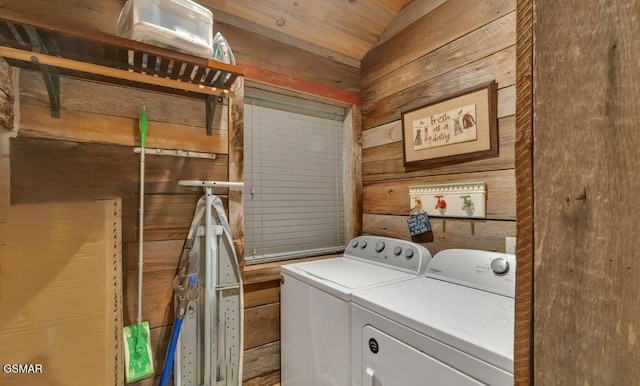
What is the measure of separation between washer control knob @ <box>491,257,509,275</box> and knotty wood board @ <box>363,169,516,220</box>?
222 millimetres

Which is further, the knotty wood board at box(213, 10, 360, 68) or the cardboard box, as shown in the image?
the knotty wood board at box(213, 10, 360, 68)

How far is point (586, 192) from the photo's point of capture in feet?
1.11

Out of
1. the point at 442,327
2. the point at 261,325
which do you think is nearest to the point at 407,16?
the point at 442,327

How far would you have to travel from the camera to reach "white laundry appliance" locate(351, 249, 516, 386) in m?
0.75

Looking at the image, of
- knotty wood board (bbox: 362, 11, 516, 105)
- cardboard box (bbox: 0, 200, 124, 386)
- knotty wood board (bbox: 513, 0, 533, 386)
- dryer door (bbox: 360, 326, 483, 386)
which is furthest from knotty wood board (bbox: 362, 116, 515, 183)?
cardboard box (bbox: 0, 200, 124, 386)

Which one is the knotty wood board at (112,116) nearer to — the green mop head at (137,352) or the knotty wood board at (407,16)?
the green mop head at (137,352)

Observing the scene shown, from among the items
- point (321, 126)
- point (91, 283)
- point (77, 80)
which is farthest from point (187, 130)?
point (321, 126)

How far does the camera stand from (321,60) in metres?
1.90

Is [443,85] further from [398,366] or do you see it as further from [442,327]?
[398,366]

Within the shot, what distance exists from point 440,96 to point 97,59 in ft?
5.17

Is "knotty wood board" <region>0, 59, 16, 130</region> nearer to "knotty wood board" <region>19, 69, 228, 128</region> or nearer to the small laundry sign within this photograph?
"knotty wood board" <region>19, 69, 228, 128</region>

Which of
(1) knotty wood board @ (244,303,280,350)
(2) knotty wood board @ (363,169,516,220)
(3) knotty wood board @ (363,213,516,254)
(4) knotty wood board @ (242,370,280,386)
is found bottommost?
(4) knotty wood board @ (242,370,280,386)

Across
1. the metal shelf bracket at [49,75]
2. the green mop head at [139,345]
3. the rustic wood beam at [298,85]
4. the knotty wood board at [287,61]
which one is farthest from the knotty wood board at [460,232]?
the metal shelf bracket at [49,75]

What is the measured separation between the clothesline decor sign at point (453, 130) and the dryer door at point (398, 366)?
0.93 metres
